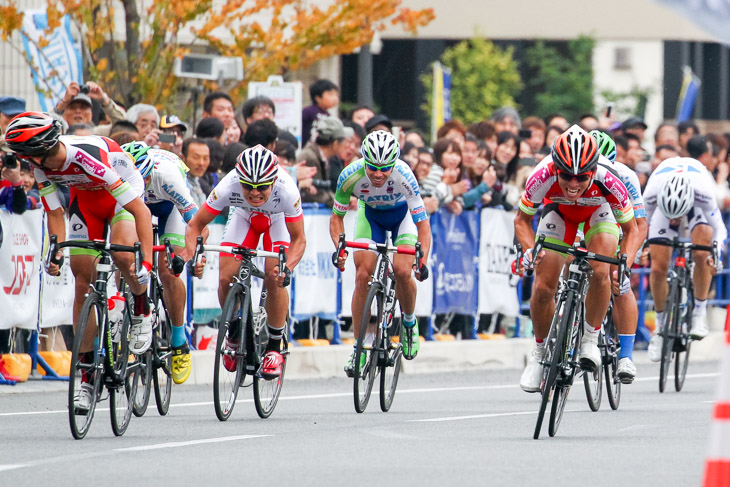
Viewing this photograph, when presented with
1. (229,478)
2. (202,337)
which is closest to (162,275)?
(202,337)

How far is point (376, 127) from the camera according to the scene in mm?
18266

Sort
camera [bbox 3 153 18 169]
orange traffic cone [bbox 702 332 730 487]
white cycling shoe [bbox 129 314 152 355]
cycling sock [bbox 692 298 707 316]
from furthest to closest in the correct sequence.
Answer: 1. cycling sock [bbox 692 298 707 316]
2. camera [bbox 3 153 18 169]
3. white cycling shoe [bbox 129 314 152 355]
4. orange traffic cone [bbox 702 332 730 487]

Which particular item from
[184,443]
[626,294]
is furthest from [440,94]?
[184,443]

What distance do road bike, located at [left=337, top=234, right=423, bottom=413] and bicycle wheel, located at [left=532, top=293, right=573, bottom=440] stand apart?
208cm

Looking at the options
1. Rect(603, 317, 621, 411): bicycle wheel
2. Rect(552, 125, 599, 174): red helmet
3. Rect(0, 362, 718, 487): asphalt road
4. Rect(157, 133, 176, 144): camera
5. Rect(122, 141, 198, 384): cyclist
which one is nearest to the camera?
Rect(0, 362, 718, 487): asphalt road

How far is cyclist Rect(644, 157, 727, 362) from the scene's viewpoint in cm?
1605

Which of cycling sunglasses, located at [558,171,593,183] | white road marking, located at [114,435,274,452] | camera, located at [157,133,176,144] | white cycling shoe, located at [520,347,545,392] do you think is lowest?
white road marking, located at [114,435,274,452]

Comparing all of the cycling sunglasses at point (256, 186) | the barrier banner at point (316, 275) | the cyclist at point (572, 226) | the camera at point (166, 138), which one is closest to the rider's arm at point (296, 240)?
the cycling sunglasses at point (256, 186)

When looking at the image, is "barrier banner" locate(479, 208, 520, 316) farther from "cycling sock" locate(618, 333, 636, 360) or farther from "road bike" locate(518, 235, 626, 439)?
"road bike" locate(518, 235, 626, 439)

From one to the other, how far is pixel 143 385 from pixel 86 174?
1.90 m

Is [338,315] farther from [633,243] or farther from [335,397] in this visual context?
[633,243]

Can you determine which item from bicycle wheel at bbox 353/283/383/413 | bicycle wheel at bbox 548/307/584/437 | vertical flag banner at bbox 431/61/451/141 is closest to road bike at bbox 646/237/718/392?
bicycle wheel at bbox 353/283/383/413

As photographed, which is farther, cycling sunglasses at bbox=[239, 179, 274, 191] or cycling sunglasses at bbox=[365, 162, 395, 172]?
cycling sunglasses at bbox=[365, 162, 395, 172]

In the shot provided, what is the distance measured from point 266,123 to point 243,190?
3.80 m
